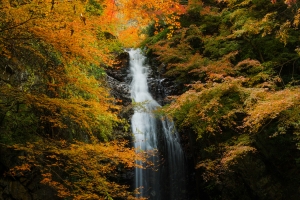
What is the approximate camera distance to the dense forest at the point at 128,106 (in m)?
4.64

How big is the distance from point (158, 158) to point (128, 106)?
2.70 m

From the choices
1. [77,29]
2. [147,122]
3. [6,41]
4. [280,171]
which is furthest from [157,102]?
[6,41]

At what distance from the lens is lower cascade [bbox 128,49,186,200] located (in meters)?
10.3

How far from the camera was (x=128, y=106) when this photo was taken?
10695 millimetres

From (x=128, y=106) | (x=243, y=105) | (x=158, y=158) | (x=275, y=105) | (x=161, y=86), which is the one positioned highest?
(x=161, y=86)

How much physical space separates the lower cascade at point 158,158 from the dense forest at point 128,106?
58 cm

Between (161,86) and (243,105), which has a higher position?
(161,86)

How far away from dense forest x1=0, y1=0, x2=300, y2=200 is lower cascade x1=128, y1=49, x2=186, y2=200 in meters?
0.58

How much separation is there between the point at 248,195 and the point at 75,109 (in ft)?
23.0

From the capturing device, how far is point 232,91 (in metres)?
7.32

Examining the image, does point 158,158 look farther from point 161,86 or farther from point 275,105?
point 275,105

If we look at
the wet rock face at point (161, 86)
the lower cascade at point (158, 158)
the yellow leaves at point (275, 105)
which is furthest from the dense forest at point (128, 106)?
the lower cascade at point (158, 158)

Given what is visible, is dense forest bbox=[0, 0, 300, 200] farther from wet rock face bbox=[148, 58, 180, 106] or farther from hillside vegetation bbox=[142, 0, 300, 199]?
wet rock face bbox=[148, 58, 180, 106]

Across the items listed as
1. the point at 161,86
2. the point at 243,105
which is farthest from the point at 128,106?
the point at 243,105
